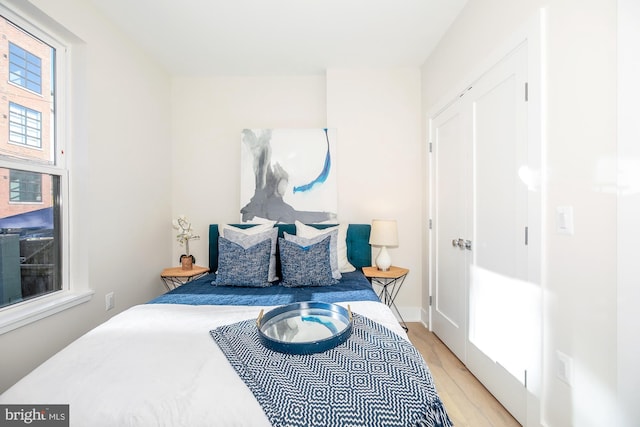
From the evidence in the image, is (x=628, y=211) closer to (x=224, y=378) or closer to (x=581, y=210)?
(x=581, y=210)

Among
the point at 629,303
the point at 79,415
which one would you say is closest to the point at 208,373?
the point at 79,415

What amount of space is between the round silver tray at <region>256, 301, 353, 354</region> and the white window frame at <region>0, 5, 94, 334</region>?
148 cm

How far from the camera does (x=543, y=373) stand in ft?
4.59

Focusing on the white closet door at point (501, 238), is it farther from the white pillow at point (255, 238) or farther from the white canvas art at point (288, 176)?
the white pillow at point (255, 238)

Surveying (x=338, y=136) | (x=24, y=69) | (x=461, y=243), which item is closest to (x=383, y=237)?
(x=461, y=243)

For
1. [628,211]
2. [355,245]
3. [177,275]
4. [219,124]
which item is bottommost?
[177,275]

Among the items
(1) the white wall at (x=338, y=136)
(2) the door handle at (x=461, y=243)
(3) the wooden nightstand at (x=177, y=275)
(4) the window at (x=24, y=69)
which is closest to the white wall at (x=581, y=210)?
(2) the door handle at (x=461, y=243)

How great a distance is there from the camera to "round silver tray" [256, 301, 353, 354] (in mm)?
1068

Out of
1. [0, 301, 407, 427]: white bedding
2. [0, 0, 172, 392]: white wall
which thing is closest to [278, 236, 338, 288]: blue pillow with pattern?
[0, 301, 407, 427]: white bedding

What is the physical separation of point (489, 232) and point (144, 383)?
1993 mm

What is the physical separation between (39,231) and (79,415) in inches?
60.4

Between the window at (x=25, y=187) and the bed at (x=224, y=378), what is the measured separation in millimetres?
1000

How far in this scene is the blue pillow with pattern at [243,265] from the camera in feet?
7.25

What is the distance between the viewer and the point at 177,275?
2.62m
